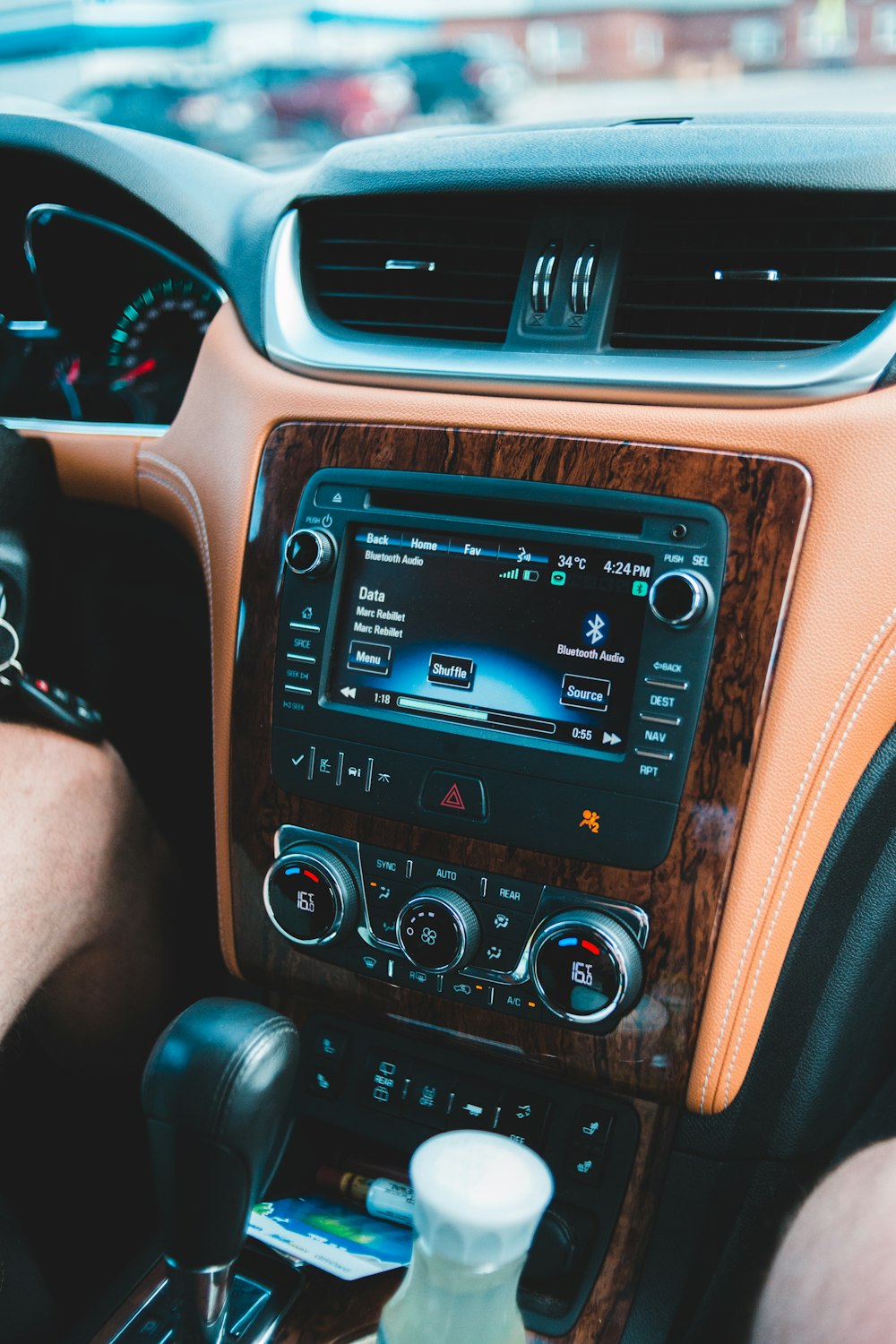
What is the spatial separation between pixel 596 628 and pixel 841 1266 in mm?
562

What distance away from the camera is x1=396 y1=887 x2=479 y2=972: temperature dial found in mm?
1126

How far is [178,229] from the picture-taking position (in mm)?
1480

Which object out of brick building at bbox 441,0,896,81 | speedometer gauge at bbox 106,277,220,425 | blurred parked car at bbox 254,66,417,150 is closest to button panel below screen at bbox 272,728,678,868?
speedometer gauge at bbox 106,277,220,425

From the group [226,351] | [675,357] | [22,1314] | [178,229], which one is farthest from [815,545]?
[22,1314]

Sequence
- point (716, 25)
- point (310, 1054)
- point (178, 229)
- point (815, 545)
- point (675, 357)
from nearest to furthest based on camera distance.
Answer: point (815, 545) < point (675, 357) < point (310, 1054) < point (178, 229) < point (716, 25)

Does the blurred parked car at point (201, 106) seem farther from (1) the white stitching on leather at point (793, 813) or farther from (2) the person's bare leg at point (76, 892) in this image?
(1) the white stitching on leather at point (793, 813)

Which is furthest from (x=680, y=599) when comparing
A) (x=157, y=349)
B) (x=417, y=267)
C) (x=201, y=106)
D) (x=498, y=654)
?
(x=201, y=106)

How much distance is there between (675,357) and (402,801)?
53 centimetres

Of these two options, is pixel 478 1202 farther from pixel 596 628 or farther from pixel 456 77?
pixel 456 77

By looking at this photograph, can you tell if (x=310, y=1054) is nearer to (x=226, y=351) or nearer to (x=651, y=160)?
(x=226, y=351)

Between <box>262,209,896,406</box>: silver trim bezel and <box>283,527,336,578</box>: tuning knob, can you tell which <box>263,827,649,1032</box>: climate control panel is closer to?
<box>283,527,336,578</box>: tuning knob

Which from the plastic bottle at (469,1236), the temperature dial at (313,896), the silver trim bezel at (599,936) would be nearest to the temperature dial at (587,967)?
the silver trim bezel at (599,936)

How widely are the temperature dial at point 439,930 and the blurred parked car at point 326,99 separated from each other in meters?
6.99

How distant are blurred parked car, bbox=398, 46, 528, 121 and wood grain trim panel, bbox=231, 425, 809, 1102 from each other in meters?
6.26
